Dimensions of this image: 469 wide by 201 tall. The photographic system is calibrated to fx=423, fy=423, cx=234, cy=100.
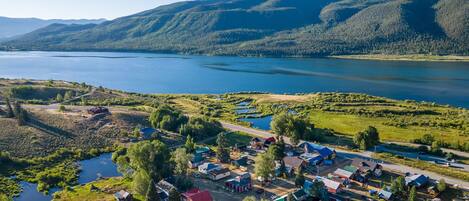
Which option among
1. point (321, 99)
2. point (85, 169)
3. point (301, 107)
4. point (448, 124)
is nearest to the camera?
point (85, 169)

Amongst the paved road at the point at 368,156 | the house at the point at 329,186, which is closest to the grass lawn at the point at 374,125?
the paved road at the point at 368,156

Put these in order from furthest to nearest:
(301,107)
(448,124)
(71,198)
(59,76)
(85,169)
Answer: (59,76) → (301,107) → (448,124) → (85,169) → (71,198)

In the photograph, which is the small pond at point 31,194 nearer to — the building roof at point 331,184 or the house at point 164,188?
the house at point 164,188

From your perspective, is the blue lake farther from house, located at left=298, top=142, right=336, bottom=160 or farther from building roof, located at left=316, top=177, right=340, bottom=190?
building roof, located at left=316, top=177, right=340, bottom=190

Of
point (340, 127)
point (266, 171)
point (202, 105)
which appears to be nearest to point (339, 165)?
point (266, 171)

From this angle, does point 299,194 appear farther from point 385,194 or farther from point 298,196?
point 385,194

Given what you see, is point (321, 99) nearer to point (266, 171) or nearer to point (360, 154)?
point (360, 154)

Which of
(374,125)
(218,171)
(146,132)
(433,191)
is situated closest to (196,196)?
(218,171)
